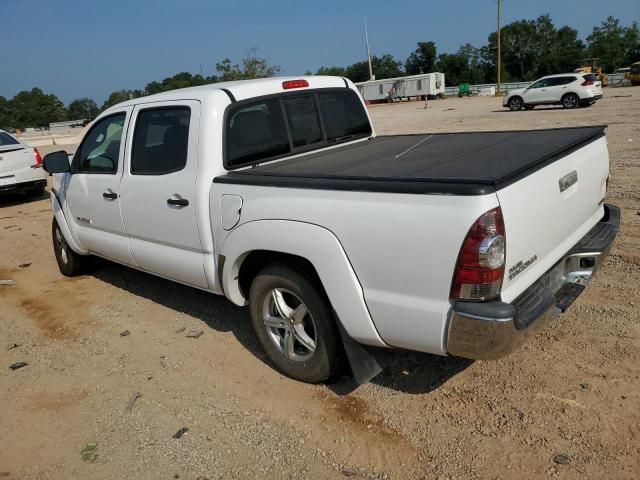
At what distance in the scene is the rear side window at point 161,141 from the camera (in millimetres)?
3943

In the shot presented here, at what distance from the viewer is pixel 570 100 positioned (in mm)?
23641

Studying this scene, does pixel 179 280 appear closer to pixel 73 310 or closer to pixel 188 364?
pixel 188 364

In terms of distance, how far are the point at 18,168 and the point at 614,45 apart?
88.5m

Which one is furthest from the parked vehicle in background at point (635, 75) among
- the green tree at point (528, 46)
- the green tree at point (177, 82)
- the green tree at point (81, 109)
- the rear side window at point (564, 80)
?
the green tree at point (81, 109)

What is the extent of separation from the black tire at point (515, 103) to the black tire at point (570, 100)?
189 centimetres

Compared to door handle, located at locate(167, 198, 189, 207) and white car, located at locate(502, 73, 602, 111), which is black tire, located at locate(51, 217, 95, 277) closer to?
door handle, located at locate(167, 198, 189, 207)

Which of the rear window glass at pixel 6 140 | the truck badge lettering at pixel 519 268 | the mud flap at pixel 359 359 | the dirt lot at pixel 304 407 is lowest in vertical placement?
the dirt lot at pixel 304 407

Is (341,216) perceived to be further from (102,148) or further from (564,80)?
(564,80)

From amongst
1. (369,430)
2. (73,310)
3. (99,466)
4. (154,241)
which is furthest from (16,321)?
(369,430)

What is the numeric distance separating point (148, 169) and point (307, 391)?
213 centimetres

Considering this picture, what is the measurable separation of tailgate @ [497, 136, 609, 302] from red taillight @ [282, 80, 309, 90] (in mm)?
2154

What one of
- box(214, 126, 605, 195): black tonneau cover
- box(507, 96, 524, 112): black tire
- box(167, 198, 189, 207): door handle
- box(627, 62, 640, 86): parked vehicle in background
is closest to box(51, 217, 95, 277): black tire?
box(167, 198, 189, 207): door handle

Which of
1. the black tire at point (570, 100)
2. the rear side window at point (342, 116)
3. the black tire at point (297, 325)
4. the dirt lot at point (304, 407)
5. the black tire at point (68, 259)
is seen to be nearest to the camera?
the dirt lot at point (304, 407)

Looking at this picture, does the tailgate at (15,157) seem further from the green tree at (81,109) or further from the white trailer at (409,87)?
the green tree at (81,109)
